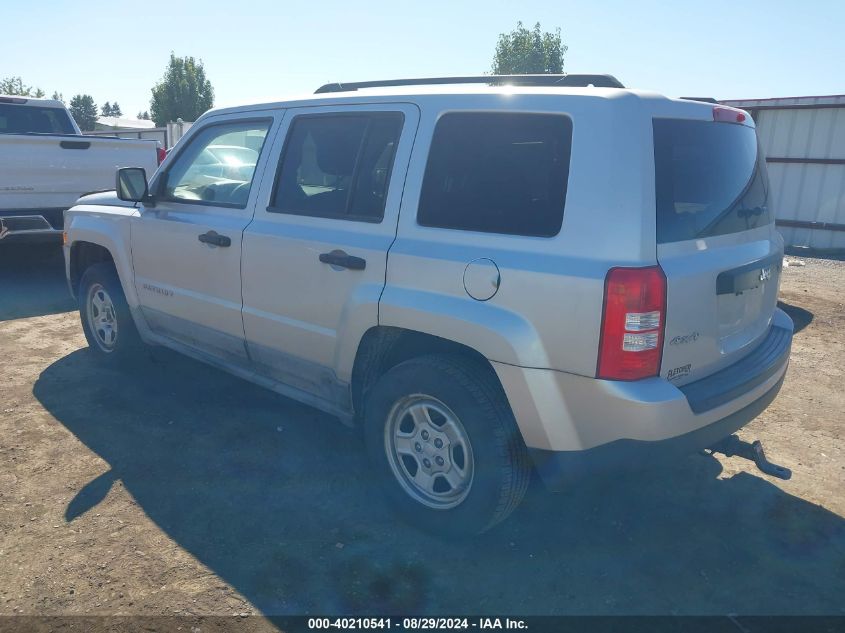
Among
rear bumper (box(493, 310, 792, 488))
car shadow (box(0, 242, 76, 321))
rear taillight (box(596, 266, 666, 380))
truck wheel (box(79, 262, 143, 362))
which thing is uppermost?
rear taillight (box(596, 266, 666, 380))

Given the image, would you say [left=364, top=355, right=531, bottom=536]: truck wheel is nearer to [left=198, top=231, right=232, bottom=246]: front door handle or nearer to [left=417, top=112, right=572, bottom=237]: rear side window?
[left=417, top=112, right=572, bottom=237]: rear side window

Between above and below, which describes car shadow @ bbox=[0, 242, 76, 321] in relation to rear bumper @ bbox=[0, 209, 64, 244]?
below

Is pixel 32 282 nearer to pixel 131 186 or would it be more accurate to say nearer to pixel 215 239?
pixel 131 186

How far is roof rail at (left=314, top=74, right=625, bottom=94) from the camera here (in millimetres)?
3051

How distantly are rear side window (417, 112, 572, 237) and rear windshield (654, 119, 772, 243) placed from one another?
38 centimetres

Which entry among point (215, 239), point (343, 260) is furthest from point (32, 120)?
A: point (343, 260)

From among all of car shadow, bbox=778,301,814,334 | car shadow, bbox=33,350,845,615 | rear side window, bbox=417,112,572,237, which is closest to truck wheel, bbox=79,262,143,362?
car shadow, bbox=33,350,845,615

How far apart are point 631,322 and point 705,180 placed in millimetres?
793

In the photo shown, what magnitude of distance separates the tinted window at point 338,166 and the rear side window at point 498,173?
313 millimetres

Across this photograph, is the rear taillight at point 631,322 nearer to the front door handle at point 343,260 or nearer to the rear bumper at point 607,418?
the rear bumper at point 607,418

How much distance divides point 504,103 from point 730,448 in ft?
6.21

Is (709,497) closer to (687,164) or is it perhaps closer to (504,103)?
(687,164)

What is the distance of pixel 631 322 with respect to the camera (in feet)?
8.35

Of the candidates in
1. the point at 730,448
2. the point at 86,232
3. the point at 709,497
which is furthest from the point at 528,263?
the point at 86,232
